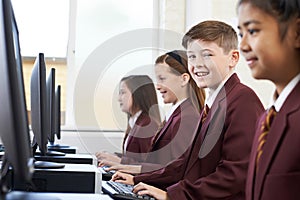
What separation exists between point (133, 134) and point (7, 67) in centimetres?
257

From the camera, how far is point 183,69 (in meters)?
2.79

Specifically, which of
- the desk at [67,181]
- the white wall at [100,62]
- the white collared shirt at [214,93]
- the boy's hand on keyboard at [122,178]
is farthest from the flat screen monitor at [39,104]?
the white wall at [100,62]

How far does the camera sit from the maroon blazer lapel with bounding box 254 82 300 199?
116cm

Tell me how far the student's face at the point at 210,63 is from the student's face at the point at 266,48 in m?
0.75

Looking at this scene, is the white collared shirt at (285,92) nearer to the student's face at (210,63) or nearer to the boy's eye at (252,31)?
the boy's eye at (252,31)

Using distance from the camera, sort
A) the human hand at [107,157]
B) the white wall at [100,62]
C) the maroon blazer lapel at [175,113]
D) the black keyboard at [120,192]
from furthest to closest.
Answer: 1. the white wall at [100,62]
2. the human hand at [107,157]
3. the maroon blazer lapel at [175,113]
4. the black keyboard at [120,192]

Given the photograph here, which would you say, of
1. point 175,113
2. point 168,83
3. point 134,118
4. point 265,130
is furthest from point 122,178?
point 134,118

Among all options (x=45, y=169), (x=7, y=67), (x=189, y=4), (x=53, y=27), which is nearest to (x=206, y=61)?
(x=45, y=169)

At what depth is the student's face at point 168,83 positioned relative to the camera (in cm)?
283

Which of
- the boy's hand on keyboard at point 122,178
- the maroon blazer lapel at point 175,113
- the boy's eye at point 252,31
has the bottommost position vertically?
the boy's hand on keyboard at point 122,178

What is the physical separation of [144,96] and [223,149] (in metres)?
1.97

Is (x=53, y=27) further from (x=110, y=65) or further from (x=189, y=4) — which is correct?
(x=189, y=4)

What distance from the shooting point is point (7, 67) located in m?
0.97

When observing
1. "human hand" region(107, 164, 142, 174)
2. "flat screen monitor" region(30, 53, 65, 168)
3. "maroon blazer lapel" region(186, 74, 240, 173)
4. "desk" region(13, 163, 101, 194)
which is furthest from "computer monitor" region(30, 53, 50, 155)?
"human hand" region(107, 164, 142, 174)
